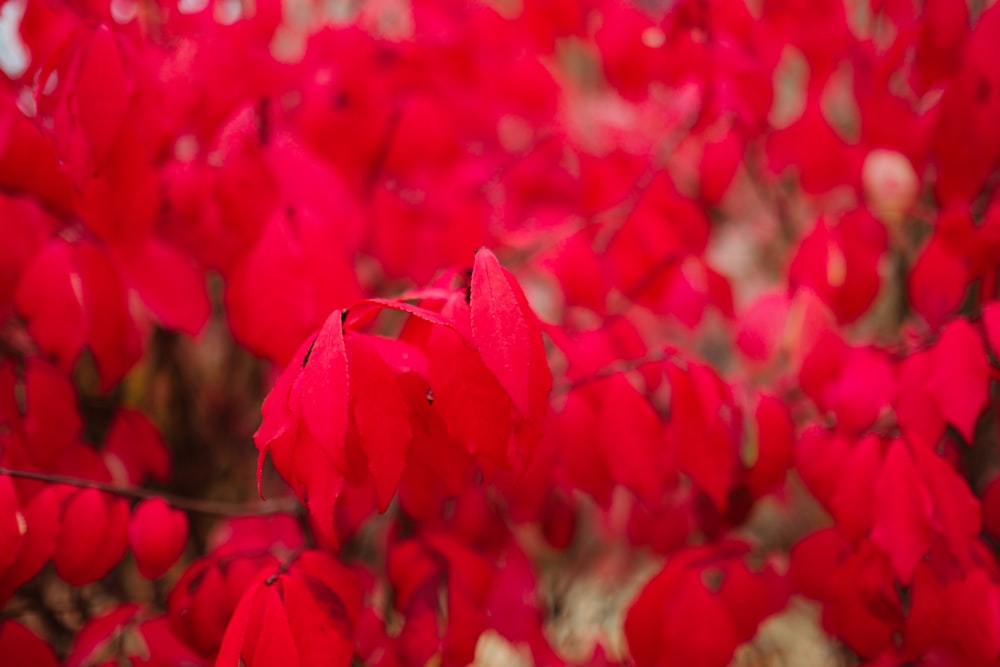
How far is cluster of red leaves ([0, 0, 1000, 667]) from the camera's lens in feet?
3.08

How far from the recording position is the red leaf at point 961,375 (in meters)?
1.08

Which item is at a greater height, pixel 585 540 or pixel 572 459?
pixel 572 459

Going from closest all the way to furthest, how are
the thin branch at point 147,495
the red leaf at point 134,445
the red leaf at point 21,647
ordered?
the thin branch at point 147,495 → the red leaf at point 21,647 → the red leaf at point 134,445

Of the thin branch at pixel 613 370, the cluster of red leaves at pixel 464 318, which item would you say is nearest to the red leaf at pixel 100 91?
the cluster of red leaves at pixel 464 318

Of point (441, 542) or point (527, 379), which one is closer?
point (527, 379)

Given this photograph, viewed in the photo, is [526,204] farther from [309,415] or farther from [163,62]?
[309,415]

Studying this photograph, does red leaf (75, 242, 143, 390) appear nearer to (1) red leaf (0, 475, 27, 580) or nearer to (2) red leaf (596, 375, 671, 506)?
(1) red leaf (0, 475, 27, 580)

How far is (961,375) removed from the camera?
110cm

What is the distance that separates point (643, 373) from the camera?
1.31 meters

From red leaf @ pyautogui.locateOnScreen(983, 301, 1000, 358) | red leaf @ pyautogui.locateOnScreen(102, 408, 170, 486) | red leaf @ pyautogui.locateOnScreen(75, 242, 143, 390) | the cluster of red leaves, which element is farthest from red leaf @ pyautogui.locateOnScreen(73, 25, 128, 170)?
red leaf @ pyautogui.locateOnScreen(983, 301, 1000, 358)

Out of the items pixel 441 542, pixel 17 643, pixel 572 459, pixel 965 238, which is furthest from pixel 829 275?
pixel 17 643

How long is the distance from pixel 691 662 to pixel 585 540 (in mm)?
2060

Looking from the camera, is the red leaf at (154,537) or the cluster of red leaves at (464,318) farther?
the red leaf at (154,537)

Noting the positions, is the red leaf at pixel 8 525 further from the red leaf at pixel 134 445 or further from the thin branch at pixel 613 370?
the thin branch at pixel 613 370
